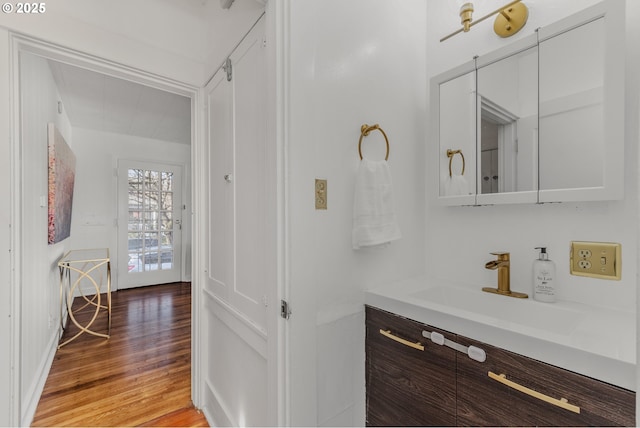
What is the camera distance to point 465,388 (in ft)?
2.95

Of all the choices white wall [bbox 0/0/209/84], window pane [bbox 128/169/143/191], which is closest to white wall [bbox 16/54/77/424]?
white wall [bbox 0/0/209/84]

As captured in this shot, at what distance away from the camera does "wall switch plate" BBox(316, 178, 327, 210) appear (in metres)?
1.08

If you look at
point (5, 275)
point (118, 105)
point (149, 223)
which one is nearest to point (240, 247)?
point (5, 275)

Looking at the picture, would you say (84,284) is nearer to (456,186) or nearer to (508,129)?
(456,186)

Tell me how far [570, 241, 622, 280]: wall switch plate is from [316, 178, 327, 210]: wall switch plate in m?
0.93

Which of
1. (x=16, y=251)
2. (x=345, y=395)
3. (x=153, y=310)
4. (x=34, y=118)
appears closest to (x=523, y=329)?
(x=345, y=395)

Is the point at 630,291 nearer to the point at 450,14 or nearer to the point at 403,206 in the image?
the point at 403,206

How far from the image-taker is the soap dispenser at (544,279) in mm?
1083

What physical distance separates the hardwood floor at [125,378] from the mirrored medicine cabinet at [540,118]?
2.02 meters

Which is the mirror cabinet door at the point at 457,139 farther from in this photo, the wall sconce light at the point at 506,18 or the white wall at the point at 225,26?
the white wall at the point at 225,26

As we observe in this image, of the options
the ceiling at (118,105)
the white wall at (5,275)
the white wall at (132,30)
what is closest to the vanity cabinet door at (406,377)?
the white wall at (5,275)

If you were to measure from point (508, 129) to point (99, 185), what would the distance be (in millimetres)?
4987

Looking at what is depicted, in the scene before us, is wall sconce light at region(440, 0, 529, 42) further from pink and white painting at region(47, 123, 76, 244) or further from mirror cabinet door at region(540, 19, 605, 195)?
pink and white painting at region(47, 123, 76, 244)

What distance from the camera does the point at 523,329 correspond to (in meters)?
0.80
